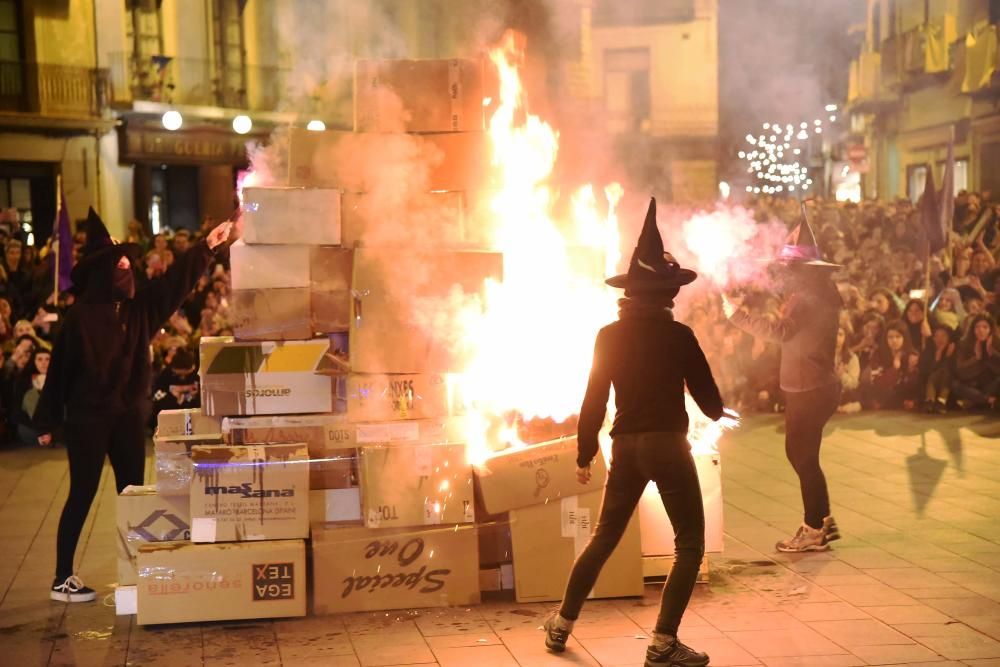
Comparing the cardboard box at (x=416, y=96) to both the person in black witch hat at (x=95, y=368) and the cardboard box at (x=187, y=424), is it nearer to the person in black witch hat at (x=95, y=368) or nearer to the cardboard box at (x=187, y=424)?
the person in black witch hat at (x=95, y=368)

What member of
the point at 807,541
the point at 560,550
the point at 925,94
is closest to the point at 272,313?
the point at 560,550

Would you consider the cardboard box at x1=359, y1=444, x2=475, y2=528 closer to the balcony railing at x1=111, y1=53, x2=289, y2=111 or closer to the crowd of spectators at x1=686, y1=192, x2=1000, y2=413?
the crowd of spectators at x1=686, y1=192, x2=1000, y2=413

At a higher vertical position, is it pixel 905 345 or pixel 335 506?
pixel 905 345

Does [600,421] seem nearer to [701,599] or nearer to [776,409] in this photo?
[701,599]

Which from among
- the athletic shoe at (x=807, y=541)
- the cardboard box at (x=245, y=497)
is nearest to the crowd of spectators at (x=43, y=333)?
the cardboard box at (x=245, y=497)

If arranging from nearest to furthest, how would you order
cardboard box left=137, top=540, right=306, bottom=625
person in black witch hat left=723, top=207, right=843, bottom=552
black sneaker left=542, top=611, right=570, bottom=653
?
black sneaker left=542, top=611, right=570, bottom=653, cardboard box left=137, top=540, right=306, bottom=625, person in black witch hat left=723, top=207, right=843, bottom=552

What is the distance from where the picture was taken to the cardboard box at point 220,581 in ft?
19.4

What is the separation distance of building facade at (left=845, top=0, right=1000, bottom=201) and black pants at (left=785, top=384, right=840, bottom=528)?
1547cm

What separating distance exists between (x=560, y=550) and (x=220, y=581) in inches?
65.6

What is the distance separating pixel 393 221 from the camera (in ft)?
21.1

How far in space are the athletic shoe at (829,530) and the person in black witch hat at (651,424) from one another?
2188 millimetres

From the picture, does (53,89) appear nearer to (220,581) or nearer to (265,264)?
(265,264)

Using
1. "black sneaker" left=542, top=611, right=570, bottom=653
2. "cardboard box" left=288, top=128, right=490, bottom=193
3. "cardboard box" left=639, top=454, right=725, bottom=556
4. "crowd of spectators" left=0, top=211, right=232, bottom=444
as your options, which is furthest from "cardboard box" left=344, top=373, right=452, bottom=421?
"crowd of spectators" left=0, top=211, right=232, bottom=444

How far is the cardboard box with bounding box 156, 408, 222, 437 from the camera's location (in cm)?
657
